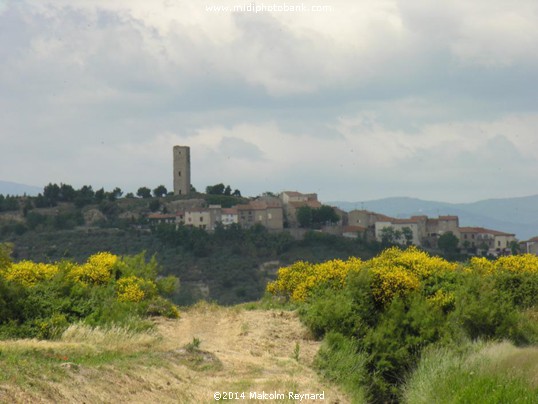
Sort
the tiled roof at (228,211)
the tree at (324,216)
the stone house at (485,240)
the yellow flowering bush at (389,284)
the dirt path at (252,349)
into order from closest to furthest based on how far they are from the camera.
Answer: the dirt path at (252,349), the yellow flowering bush at (389,284), the stone house at (485,240), the tree at (324,216), the tiled roof at (228,211)

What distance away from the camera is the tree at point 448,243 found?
11406 cm

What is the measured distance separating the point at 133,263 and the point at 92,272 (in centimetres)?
181

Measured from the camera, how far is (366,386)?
1552cm

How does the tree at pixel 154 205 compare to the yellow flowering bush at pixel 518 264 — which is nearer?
the yellow flowering bush at pixel 518 264

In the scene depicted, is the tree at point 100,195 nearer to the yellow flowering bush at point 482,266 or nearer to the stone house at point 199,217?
the stone house at point 199,217

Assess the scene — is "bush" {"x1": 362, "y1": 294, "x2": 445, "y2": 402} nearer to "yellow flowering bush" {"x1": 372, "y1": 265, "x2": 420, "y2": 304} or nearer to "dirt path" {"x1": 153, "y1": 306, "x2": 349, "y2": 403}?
"yellow flowering bush" {"x1": 372, "y1": 265, "x2": 420, "y2": 304}

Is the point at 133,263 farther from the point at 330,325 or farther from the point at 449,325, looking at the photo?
the point at 449,325

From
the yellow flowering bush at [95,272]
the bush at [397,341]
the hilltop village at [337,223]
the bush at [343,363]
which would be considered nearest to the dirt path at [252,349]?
the bush at [343,363]

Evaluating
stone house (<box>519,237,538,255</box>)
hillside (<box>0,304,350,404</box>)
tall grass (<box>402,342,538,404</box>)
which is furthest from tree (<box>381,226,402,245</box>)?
tall grass (<box>402,342,538,404</box>)

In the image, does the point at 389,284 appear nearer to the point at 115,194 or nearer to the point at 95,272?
the point at 95,272

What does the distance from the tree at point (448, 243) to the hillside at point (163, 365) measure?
9762cm

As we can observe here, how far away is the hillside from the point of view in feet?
37.6

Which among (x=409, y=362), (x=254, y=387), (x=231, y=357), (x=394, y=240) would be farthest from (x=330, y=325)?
(x=394, y=240)

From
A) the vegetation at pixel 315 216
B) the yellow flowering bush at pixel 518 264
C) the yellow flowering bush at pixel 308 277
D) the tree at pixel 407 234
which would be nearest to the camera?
the yellow flowering bush at pixel 518 264
